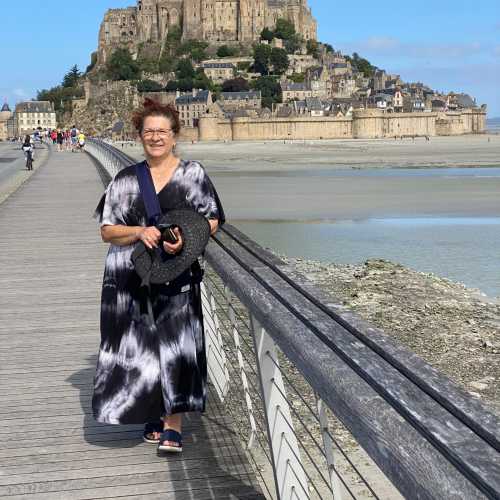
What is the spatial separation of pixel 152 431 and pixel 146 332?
43 centimetres

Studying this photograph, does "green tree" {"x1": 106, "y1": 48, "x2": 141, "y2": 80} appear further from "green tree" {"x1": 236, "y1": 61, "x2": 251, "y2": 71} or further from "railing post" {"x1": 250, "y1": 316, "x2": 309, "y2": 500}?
"railing post" {"x1": 250, "y1": 316, "x2": 309, "y2": 500}

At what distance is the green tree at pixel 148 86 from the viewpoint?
107m

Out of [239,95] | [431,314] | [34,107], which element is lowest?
[431,314]

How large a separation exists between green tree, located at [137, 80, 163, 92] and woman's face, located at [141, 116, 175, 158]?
4117 inches

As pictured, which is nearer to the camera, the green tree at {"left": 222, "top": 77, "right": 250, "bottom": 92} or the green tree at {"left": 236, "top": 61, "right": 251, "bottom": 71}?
the green tree at {"left": 222, "top": 77, "right": 250, "bottom": 92}

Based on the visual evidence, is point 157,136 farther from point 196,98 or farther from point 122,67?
point 122,67

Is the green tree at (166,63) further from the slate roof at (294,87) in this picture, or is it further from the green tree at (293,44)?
the slate roof at (294,87)

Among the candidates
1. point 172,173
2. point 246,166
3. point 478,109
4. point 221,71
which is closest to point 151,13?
point 221,71

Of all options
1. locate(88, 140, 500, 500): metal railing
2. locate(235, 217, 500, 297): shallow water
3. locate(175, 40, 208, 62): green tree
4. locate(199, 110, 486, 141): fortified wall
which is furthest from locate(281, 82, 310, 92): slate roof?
locate(88, 140, 500, 500): metal railing

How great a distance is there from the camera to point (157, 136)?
329cm

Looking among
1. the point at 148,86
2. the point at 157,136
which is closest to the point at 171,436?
the point at 157,136

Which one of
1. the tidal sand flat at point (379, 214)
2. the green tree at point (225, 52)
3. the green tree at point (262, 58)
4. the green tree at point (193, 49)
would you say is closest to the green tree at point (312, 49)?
the green tree at point (262, 58)

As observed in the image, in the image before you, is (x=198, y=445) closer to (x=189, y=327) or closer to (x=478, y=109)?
(x=189, y=327)

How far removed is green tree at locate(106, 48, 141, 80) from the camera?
4402 inches
